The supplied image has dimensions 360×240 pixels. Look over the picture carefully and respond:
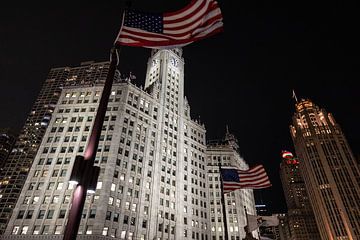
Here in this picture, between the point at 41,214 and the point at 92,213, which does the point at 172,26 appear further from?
the point at 41,214

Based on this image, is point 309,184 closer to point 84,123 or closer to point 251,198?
point 251,198

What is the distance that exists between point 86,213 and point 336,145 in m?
148

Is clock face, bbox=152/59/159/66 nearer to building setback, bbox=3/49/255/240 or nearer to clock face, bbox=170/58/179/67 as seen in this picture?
clock face, bbox=170/58/179/67

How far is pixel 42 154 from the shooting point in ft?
216

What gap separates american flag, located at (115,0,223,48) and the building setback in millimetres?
47350

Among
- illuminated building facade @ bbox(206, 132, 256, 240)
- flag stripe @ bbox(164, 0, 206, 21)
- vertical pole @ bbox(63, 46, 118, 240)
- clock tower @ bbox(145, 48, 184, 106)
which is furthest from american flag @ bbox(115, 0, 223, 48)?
illuminated building facade @ bbox(206, 132, 256, 240)

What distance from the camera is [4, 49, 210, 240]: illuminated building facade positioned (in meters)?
55.3

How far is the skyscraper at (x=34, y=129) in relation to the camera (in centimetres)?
13362

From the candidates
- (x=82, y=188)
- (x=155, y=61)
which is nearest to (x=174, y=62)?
(x=155, y=61)

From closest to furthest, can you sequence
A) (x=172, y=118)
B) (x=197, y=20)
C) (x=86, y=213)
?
(x=197, y=20)
(x=86, y=213)
(x=172, y=118)

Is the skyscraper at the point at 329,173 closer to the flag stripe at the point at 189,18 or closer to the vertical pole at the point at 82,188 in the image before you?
the flag stripe at the point at 189,18

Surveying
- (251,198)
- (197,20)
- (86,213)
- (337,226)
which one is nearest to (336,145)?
(337,226)

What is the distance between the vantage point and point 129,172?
6512 centimetres

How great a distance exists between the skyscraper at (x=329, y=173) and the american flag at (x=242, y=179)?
119518 millimetres
